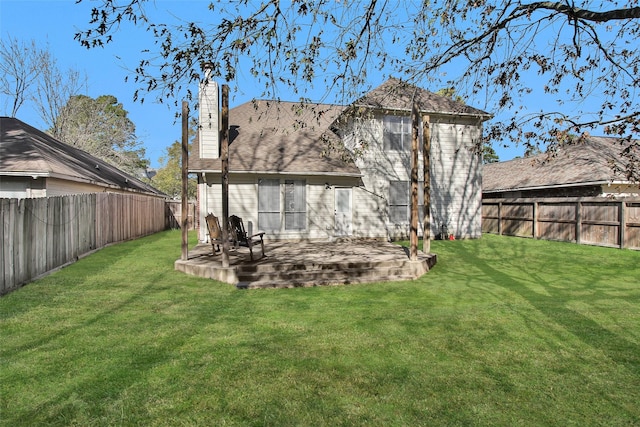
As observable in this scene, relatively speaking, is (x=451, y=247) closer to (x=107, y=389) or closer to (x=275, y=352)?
(x=275, y=352)

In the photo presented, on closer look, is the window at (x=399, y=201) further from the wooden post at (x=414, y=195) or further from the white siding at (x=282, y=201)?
the wooden post at (x=414, y=195)

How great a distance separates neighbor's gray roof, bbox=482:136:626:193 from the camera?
52.6 feet

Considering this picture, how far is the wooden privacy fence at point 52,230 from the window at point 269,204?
17.5ft

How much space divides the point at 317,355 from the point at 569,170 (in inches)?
709

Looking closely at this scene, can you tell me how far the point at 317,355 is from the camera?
415 cm

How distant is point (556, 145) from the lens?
5.34 meters

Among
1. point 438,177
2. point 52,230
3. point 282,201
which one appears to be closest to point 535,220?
point 438,177

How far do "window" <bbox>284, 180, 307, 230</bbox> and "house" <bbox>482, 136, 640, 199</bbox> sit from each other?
8577 mm

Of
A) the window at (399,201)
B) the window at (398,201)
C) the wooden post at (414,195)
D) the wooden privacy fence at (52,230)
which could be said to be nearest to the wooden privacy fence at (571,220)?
the window at (399,201)

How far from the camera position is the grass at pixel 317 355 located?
301 cm

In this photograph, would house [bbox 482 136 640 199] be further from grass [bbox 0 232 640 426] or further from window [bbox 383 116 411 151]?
grass [bbox 0 232 640 426]

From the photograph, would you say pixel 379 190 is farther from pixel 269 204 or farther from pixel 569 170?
pixel 569 170

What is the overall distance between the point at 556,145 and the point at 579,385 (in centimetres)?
327

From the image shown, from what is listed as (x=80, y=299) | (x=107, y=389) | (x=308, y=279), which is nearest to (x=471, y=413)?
(x=107, y=389)
